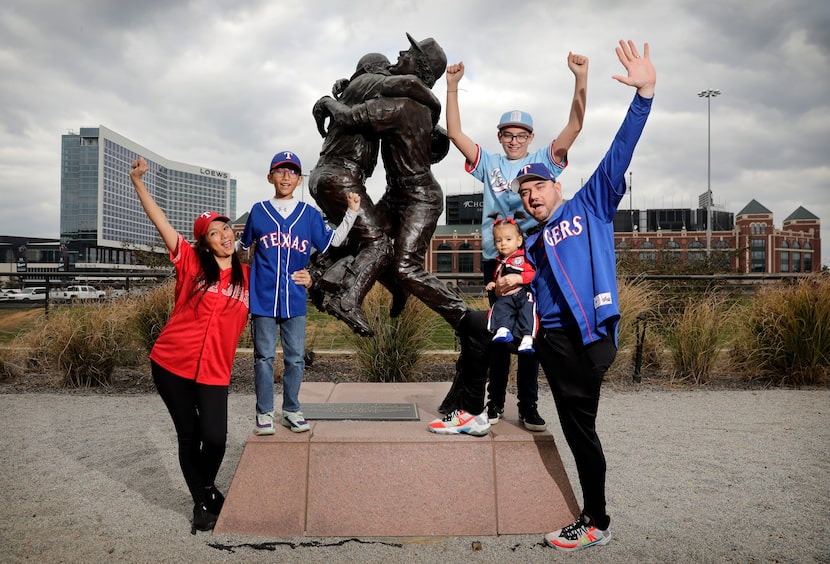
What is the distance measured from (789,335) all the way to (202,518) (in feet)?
24.1

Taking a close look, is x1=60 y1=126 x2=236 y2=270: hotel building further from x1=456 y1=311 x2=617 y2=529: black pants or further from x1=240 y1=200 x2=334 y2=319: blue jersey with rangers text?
x1=456 y1=311 x2=617 y2=529: black pants

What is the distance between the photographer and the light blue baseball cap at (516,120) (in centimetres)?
356

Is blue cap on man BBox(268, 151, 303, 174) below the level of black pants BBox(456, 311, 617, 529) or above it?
above

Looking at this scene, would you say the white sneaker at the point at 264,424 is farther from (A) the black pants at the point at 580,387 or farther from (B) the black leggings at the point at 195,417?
(A) the black pants at the point at 580,387

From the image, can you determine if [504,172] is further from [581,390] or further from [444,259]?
[444,259]

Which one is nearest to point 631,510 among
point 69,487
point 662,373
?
point 69,487

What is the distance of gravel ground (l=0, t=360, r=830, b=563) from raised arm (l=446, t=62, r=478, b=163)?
2.14 metres

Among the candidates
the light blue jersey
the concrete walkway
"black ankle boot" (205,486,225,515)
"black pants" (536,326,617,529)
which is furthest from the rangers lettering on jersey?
"black ankle boot" (205,486,225,515)

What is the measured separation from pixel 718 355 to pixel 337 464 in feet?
21.6

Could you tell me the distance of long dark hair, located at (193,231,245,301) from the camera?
3041mm

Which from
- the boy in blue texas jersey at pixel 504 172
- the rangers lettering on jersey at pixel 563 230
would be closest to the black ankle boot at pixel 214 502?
the boy in blue texas jersey at pixel 504 172

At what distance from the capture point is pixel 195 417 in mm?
3041

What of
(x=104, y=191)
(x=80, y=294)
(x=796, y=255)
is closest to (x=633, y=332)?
(x=80, y=294)

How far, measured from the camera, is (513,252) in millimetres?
2953
